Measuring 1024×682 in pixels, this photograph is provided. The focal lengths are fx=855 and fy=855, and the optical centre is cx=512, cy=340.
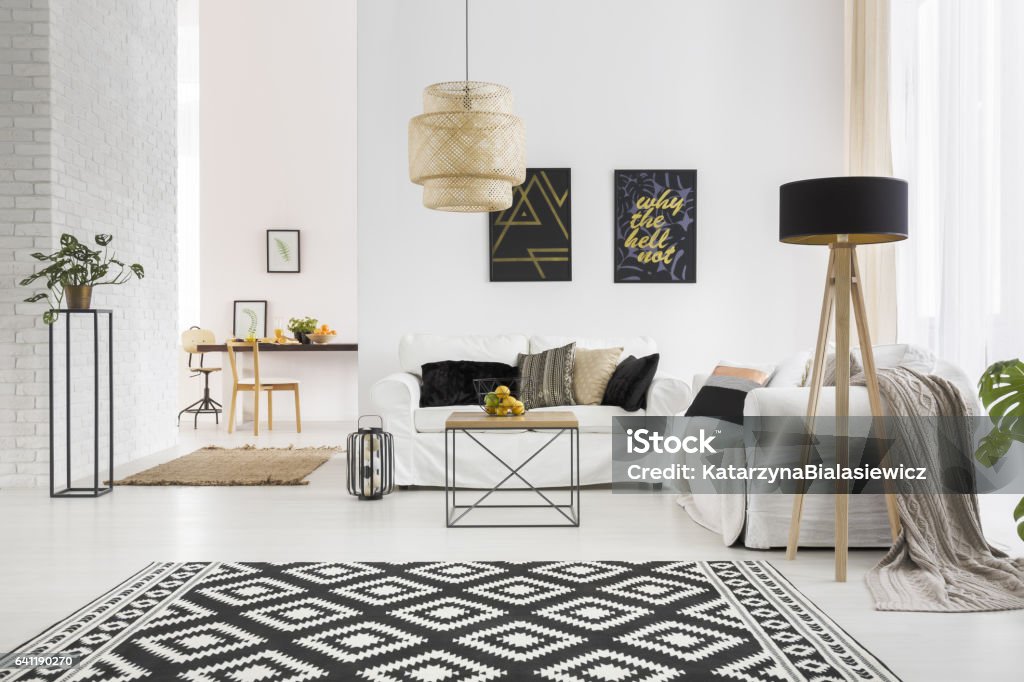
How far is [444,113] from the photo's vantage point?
13.2ft

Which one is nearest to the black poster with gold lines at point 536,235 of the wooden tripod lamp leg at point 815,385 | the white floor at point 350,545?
the white floor at point 350,545

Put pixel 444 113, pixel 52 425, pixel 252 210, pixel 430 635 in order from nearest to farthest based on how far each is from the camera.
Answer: pixel 430 635 → pixel 444 113 → pixel 52 425 → pixel 252 210

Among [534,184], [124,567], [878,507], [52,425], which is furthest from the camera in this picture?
[534,184]

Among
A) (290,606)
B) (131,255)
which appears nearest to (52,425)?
(131,255)

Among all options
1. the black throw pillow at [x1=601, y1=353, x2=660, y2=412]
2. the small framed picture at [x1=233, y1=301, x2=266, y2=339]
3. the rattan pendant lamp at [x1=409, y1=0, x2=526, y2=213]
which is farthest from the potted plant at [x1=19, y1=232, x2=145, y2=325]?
the small framed picture at [x1=233, y1=301, x2=266, y2=339]

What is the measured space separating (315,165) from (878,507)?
6.93 meters

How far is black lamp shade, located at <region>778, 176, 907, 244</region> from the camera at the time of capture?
309cm

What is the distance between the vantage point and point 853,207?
3096 mm

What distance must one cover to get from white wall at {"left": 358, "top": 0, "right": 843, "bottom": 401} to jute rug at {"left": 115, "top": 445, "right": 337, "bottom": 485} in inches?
47.7

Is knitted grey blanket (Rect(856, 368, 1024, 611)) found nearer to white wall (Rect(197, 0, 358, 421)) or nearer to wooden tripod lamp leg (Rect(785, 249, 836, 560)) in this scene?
wooden tripod lamp leg (Rect(785, 249, 836, 560))

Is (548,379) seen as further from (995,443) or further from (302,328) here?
(302,328)

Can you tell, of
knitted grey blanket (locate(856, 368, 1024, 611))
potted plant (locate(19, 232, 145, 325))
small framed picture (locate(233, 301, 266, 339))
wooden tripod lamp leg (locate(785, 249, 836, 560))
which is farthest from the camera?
small framed picture (locate(233, 301, 266, 339))

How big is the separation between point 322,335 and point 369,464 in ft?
12.6

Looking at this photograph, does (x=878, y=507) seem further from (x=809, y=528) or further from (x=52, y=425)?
(x=52, y=425)
